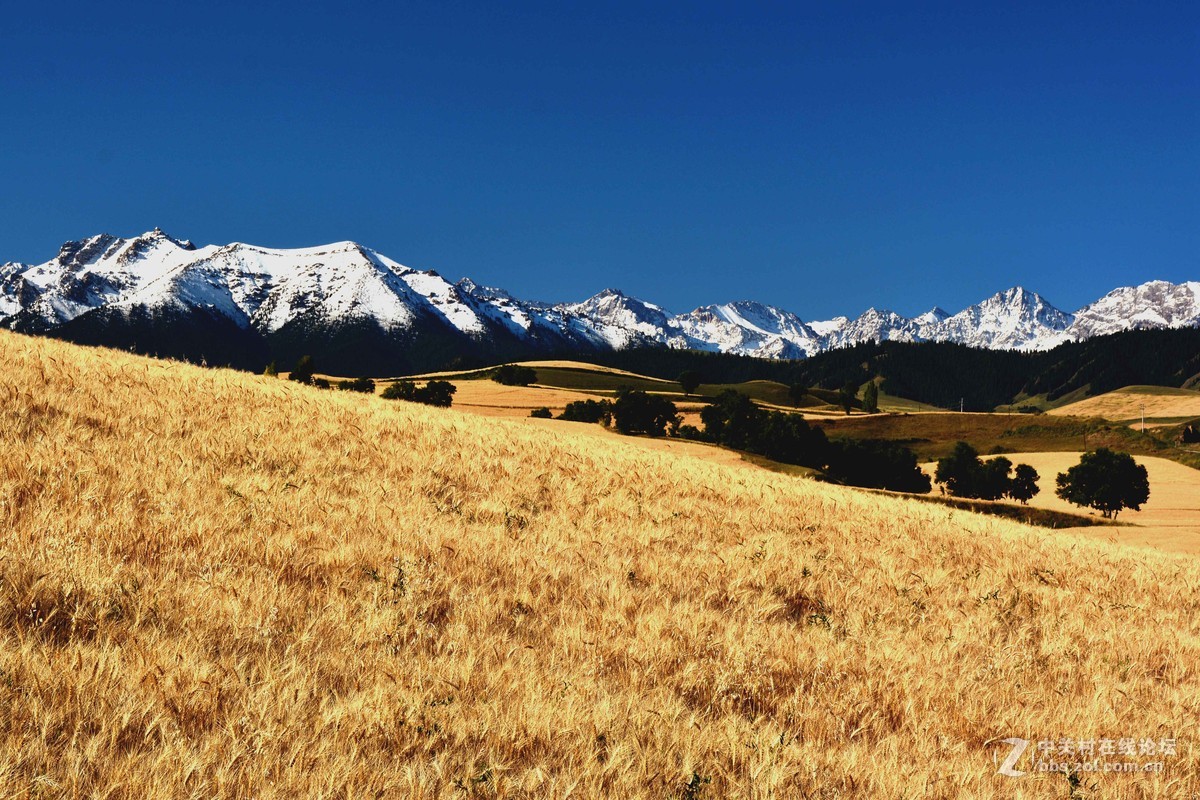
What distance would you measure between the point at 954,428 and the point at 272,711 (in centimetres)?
16430

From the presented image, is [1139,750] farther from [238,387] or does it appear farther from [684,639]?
[238,387]

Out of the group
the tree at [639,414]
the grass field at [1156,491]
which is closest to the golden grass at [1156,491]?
the grass field at [1156,491]

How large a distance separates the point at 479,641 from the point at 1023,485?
105719 mm

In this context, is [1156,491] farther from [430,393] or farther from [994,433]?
[430,393]

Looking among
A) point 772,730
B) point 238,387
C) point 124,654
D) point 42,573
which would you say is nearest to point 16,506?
point 42,573

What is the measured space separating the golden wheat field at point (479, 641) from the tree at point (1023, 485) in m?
94.0

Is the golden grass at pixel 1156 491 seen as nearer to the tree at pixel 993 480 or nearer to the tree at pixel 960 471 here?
the tree at pixel 993 480

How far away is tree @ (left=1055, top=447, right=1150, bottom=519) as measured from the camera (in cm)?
8144

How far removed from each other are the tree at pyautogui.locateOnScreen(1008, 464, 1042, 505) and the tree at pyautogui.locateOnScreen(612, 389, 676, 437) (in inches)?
1911

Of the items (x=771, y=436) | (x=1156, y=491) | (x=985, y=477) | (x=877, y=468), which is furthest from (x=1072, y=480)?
(x=771, y=436)

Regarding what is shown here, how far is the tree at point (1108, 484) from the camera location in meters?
81.4

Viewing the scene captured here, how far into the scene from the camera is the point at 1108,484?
269 ft

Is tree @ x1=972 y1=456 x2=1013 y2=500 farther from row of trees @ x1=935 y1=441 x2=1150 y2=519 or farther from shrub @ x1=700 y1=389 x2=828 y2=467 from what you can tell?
shrub @ x1=700 y1=389 x2=828 y2=467

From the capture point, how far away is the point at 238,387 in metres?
16.3
